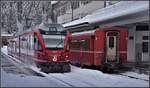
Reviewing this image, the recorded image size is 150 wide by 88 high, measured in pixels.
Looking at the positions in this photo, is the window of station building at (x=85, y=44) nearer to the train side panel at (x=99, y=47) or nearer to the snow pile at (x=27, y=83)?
the train side panel at (x=99, y=47)

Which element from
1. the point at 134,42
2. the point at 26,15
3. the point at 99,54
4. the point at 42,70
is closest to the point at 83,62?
the point at 99,54

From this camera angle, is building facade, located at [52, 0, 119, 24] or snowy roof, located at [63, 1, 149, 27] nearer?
snowy roof, located at [63, 1, 149, 27]

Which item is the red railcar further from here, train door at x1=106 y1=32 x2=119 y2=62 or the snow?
the snow

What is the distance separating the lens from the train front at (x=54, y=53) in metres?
24.4

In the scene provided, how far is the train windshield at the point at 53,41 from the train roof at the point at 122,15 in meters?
8.97

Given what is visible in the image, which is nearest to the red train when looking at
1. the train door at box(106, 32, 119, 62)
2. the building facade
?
the train door at box(106, 32, 119, 62)

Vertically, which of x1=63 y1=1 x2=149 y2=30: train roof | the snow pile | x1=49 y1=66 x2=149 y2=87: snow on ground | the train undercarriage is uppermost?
x1=63 y1=1 x2=149 y2=30: train roof

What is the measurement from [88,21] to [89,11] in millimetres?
9256

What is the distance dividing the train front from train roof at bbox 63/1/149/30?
29.8 feet

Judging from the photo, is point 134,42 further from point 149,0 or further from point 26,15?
point 26,15

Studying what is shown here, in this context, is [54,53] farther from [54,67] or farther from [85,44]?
[85,44]

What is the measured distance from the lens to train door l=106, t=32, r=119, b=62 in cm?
2717

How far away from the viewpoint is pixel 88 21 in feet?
149

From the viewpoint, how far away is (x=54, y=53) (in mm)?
24562
